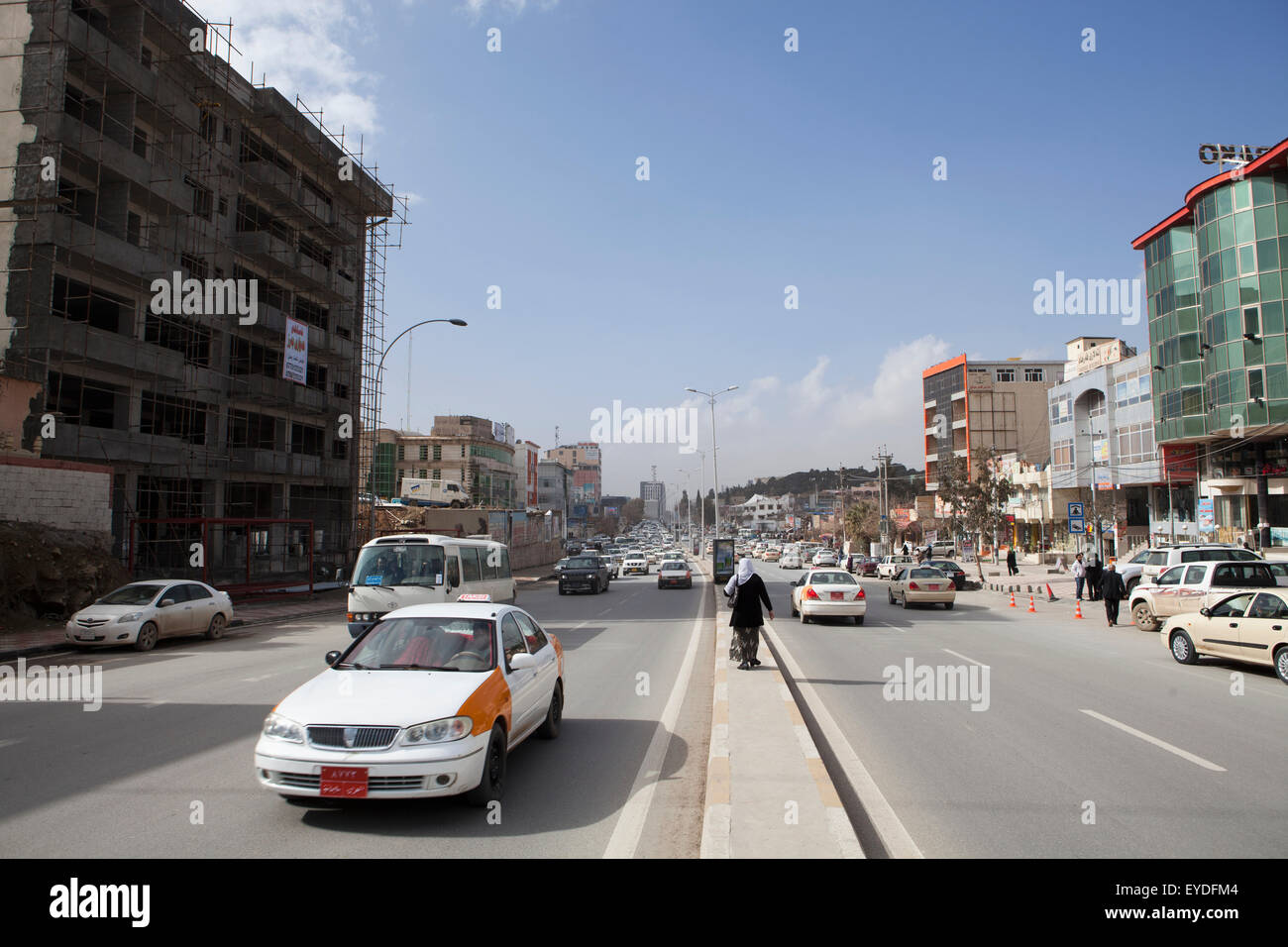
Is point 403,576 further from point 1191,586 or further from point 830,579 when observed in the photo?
point 1191,586

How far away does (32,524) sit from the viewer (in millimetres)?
20406

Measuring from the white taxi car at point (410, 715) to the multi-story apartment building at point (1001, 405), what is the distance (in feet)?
270

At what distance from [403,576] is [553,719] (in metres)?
8.11

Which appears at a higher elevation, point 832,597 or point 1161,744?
point 832,597

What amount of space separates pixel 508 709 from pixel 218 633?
15408mm

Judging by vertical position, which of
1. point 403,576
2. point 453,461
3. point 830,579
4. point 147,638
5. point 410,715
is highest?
point 453,461

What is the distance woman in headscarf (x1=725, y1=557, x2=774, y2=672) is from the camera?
11.6 m

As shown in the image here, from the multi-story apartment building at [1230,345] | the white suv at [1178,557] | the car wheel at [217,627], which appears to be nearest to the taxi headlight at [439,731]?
the car wheel at [217,627]

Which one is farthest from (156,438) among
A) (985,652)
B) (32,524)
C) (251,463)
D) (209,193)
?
(985,652)

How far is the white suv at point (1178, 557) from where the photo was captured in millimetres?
22953

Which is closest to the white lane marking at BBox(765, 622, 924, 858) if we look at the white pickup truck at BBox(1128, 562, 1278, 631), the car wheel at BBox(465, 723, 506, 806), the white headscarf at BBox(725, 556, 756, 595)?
the white headscarf at BBox(725, 556, 756, 595)

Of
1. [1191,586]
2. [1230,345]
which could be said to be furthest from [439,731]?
[1230,345]

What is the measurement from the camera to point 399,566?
15453 mm
